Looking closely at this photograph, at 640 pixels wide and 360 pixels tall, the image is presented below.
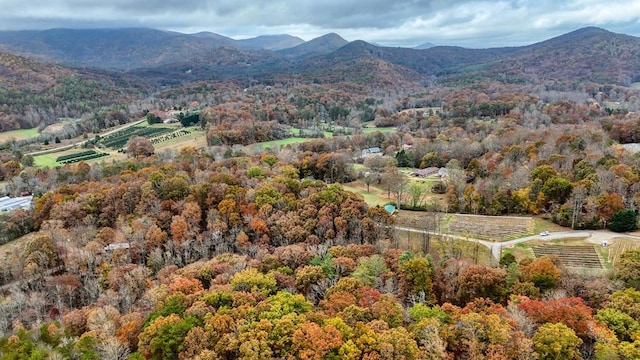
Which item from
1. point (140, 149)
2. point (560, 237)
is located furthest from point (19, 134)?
point (560, 237)

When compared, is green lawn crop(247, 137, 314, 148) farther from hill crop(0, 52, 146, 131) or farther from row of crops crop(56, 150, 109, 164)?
hill crop(0, 52, 146, 131)

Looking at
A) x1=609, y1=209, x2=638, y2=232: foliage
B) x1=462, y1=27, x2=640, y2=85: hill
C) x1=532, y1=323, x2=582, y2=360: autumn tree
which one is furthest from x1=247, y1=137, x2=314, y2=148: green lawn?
x1=462, y1=27, x2=640, y2=85: hill

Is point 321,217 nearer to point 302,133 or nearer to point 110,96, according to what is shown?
point 302,133

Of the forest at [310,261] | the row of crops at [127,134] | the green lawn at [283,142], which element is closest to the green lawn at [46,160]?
the forest at [310,261]

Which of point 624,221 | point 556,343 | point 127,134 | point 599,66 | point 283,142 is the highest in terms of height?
point 599,66

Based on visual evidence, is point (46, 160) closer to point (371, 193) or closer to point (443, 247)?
point (371, 193)
